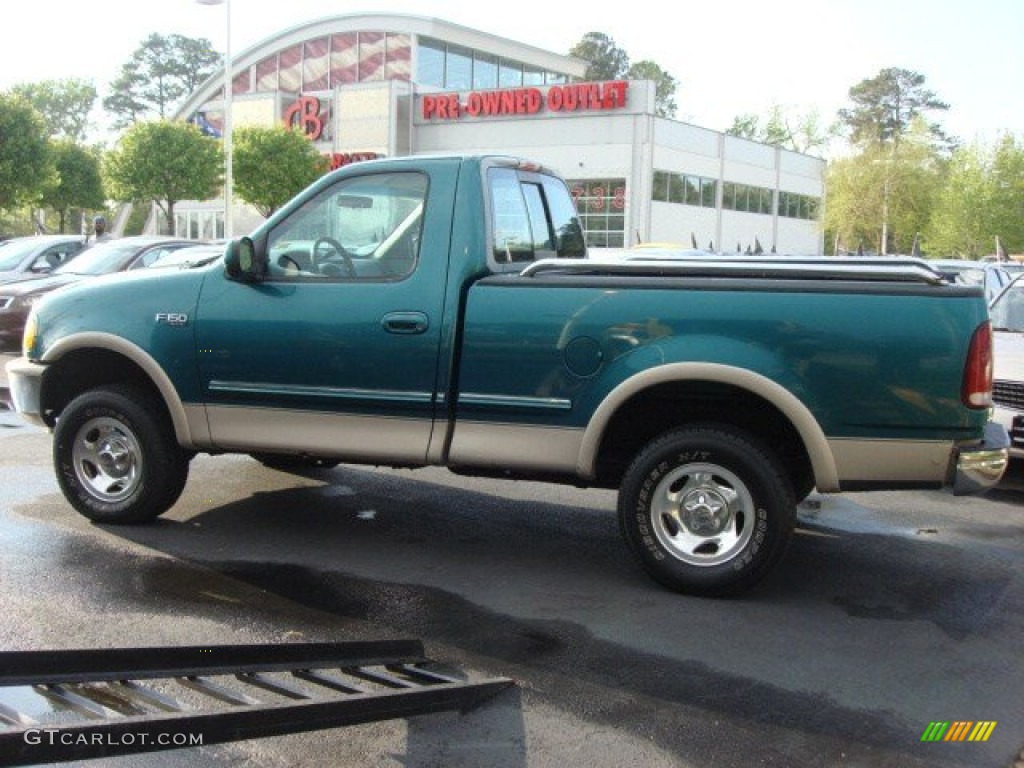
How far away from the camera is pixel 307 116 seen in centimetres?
5300

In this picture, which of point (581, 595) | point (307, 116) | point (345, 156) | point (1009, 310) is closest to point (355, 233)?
point (581, 595)

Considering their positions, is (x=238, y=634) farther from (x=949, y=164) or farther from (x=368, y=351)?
(x=949, y=164)

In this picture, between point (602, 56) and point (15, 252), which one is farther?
point (602, 56)

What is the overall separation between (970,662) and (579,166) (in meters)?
42.4

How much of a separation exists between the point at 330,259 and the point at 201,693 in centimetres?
261

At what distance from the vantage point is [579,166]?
149 feet

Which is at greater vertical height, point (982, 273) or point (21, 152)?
point (21, 152)

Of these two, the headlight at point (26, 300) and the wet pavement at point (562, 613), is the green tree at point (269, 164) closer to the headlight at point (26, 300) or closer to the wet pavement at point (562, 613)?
the headlight at point (26, 300)

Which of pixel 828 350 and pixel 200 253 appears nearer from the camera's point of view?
pixel 828 350

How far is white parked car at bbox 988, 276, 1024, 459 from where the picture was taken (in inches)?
289

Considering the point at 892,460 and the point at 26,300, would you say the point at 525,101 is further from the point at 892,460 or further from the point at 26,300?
the point at 892,460

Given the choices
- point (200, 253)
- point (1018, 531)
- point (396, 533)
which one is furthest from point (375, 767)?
point (200, 253)

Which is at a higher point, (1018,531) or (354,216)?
(354,216)

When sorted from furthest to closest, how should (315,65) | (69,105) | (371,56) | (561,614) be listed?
(69,105), (315,65), (371,56), (561,614)
